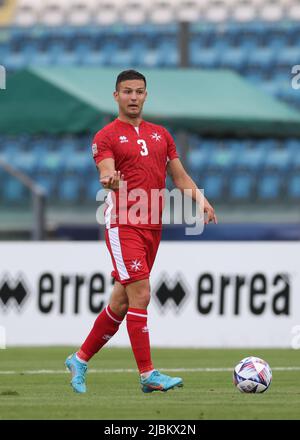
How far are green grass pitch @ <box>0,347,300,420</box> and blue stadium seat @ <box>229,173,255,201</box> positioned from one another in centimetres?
957

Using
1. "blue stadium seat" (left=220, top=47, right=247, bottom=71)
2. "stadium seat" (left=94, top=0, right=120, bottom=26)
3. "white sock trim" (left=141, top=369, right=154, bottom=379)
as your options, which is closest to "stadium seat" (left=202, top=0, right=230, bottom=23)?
"blue stadium seat" (left=220, top=47, right=247, bottom=71)

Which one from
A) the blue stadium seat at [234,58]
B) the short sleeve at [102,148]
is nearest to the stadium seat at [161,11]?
the blue stadium seat at [234,58]

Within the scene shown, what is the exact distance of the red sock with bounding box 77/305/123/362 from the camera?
880 cm

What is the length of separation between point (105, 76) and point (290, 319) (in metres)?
5.35

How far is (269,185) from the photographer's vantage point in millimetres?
22359

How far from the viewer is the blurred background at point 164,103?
56.7 feet

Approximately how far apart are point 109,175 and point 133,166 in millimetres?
466

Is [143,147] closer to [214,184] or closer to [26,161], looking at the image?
[214,184]

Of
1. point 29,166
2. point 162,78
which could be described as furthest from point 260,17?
point 162,78

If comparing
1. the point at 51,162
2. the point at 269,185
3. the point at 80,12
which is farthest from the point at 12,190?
the point at 80,12

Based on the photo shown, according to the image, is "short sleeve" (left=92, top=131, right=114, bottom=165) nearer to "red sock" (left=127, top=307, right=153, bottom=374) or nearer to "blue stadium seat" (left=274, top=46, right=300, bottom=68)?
"red sock" (left=127, top=307, right=153, bottom=374)

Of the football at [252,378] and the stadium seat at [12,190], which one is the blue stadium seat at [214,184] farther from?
the football at [252,378]

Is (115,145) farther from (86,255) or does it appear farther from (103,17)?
(103,17)

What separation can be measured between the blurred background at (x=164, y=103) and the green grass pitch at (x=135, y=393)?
4.56 meters
